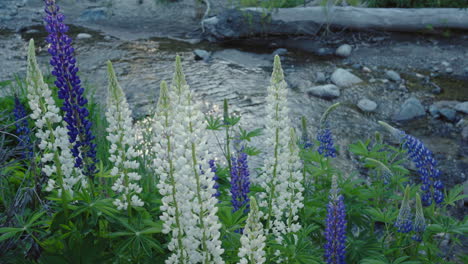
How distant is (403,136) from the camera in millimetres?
3250

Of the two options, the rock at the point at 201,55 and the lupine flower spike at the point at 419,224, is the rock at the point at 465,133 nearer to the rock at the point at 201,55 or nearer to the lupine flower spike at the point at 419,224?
the lupine flower spike at the point at 419,224

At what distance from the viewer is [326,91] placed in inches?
295

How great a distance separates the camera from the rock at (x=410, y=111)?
6.77 m

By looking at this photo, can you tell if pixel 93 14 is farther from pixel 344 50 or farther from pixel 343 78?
pixel 343 78

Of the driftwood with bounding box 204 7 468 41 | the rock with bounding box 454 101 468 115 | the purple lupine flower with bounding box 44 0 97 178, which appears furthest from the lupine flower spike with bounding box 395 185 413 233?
the driftwood with bounding box 204 7 468 41

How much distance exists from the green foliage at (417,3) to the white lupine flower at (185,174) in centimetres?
952

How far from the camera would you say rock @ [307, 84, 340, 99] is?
7.46 m

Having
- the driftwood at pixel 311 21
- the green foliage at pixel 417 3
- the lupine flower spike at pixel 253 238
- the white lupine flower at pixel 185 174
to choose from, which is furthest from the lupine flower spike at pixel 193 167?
the green foliage at pixel 417 3

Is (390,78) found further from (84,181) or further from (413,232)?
(84,181)

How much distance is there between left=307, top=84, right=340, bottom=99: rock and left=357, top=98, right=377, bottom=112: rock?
1.52 ft

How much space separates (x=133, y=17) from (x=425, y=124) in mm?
7672

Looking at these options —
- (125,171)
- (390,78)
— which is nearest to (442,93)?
(390,78)

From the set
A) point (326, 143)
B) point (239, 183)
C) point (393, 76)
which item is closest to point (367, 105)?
point (393, 76)

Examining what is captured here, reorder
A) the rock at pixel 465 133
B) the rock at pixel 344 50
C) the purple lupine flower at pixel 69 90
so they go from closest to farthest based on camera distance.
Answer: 1. the purple lupine flower at pixel 69 90
2. the rock at pixel 465 133
3. the rock at pixel 344 50
